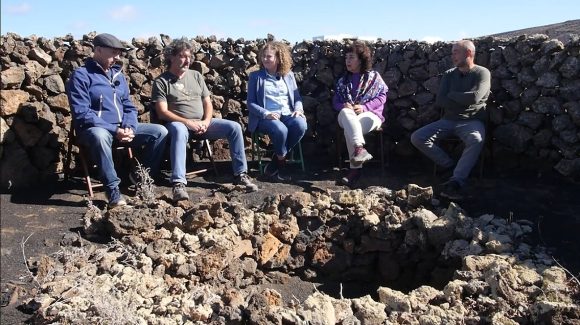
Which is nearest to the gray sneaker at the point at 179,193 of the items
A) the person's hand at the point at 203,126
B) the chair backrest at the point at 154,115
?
the person's hand at the point at 203,126

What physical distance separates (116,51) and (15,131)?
166 centimetres

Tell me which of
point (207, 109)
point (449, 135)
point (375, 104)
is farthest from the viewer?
point (375, 104)

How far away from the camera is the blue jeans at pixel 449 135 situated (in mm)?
7203

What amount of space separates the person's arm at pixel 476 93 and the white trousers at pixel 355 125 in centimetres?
103

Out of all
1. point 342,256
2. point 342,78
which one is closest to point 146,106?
point 342,78

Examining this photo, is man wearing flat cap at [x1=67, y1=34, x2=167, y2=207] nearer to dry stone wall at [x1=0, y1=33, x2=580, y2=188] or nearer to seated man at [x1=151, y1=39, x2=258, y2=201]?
seated man at [x1=151, y1=39, x2=258, y2=201]

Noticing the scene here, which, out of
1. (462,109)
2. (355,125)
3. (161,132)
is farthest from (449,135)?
(161,132)

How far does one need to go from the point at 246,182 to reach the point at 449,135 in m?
2.59

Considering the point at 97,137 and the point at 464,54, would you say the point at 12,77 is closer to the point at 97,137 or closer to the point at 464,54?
the point at 97,137

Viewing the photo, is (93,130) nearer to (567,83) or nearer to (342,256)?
(342,256)

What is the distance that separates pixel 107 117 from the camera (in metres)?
6.70

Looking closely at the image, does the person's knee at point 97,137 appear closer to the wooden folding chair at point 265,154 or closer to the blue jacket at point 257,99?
the blue jacket at point 257,99

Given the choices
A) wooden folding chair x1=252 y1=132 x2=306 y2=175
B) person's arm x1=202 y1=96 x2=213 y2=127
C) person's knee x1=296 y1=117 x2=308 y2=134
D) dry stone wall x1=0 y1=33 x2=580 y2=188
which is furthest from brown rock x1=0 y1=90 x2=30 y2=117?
person's knee x1=296 y1=117 x2=308 y2=134

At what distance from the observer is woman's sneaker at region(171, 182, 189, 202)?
21.4 feet
